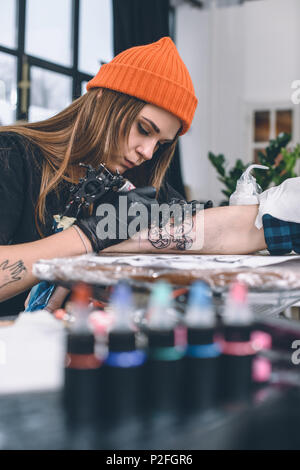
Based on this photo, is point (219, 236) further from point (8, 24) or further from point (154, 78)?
point (8, 24)

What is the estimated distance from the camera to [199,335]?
368 millimetres

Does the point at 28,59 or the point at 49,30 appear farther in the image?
the point at 49,30

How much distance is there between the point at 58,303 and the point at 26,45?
9.62 ft

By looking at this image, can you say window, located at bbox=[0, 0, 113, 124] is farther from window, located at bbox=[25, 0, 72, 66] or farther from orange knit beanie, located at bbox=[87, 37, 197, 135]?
orange knit beanie, located at bbox=[87, 37, 197, 135]

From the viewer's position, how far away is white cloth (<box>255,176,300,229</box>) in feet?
2.91

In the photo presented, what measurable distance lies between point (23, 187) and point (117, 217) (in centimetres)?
37

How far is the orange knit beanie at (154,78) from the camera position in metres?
1.22

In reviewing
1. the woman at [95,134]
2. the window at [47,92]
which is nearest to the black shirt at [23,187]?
the woman at [95,134]

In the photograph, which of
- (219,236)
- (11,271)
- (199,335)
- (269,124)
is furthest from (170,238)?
(269,124)

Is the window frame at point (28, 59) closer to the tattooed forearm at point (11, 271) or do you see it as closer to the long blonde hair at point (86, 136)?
the long blonde hair at point (86, 136)

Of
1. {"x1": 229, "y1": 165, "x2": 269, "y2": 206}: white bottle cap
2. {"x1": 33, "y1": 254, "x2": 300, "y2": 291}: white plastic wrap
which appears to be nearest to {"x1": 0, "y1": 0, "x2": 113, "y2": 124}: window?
{"x1": 229, "y1": 165, "x2": 269, "y2": 206}: white bottle cap

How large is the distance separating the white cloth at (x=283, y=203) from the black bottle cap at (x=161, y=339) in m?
0.59

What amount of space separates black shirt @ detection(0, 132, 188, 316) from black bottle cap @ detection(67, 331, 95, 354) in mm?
761

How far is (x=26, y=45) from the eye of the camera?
10.8ft
